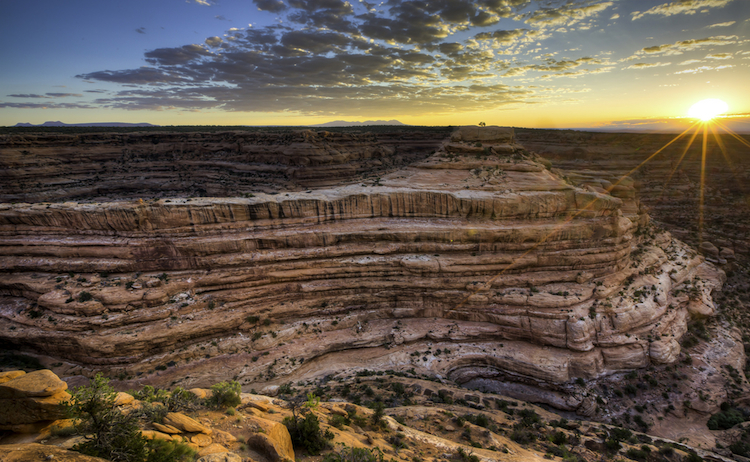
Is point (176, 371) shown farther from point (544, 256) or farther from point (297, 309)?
point (544, 256)

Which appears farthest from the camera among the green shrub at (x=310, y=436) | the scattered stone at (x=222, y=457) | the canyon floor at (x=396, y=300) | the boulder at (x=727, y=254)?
the boulder at (x=727, y=254)

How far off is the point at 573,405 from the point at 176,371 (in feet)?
72.0

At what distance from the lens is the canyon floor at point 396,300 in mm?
16281

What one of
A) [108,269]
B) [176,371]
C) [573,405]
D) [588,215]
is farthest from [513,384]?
[108,269]

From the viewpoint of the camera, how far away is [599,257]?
2219 centimetres

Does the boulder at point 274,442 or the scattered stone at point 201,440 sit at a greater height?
the scattered stone at point 201,440

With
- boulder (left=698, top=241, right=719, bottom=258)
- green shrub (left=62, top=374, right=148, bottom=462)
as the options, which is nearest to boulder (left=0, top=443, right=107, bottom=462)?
green shrub (left=62, top=374, right=148, bottom=462)

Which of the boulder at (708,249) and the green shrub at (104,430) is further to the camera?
the boulder at (708,249)

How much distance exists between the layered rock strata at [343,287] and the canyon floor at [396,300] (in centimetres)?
10

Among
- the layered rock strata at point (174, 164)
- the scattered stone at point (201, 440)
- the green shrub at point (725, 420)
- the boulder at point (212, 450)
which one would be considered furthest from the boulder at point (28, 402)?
the layered rock strata at point (174, 164)

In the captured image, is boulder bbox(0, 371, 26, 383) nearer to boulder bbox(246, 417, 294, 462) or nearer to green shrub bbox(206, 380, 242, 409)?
green shrub bbox(206, 380, 242, 409)

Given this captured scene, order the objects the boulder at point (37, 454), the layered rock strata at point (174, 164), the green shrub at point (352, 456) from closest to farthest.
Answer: the boulder at point (37, 454) → the green shrub at point (352, 456) → the layered rock strata at point (174, 164)

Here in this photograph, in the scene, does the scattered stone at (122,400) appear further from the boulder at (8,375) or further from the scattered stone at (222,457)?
the scattered stone at (222,457)

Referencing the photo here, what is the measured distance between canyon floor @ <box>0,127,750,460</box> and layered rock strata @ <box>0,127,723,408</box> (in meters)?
0.10
